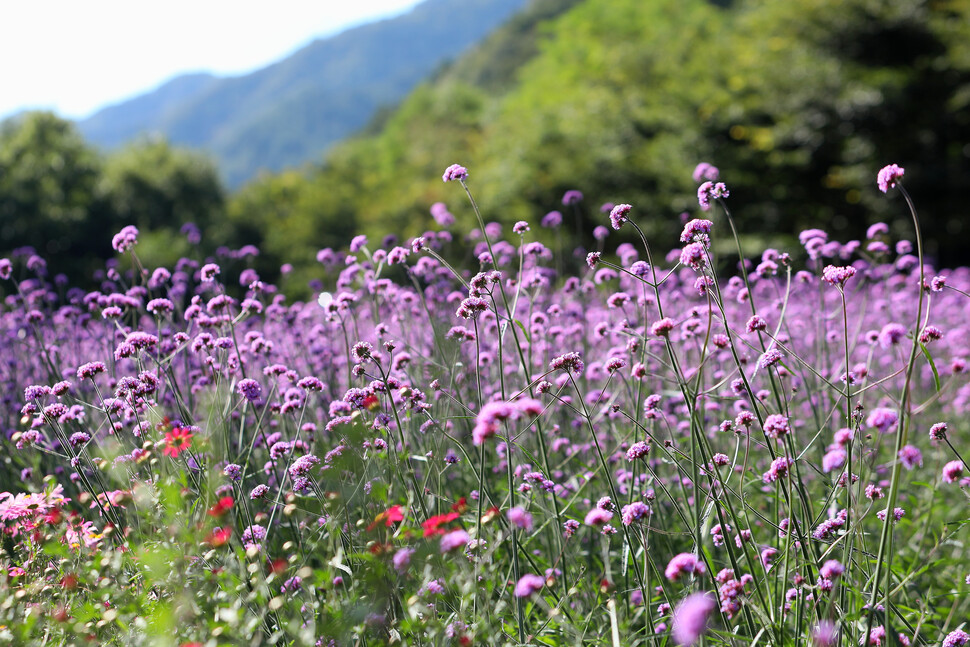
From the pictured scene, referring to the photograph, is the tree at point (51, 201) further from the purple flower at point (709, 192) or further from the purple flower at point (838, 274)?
the purple flower at point (838, 274)

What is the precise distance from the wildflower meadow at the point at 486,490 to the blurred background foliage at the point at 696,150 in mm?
10033

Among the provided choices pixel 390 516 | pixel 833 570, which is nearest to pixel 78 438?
pixel 390 516

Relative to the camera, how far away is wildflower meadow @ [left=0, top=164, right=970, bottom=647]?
2.10m

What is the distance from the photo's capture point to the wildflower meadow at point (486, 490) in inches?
82.5

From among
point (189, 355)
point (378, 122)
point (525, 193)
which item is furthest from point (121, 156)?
point (378, 122)

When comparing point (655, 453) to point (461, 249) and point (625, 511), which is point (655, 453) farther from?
point (461, 249)

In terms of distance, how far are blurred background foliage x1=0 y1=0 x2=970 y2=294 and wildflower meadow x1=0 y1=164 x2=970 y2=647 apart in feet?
32.9

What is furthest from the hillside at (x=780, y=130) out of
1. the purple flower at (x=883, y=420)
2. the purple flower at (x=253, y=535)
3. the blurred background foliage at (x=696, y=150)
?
the purple flower at (x=883, y=420)

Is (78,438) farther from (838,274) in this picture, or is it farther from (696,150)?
(696,150)

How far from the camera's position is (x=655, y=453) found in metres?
4.05

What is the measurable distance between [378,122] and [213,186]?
245ft

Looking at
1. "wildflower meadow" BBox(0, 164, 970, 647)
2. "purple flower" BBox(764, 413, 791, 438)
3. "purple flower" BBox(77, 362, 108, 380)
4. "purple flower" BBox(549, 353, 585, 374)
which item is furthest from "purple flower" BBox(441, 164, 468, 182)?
"purple flower" BBox(77, 362, 108, 380)

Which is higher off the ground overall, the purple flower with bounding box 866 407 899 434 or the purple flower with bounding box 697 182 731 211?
the purple flower with bounding box 697 182 731 211

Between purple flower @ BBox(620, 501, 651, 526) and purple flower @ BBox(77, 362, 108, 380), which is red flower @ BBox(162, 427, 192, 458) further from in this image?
purple flower @ BBox(620, 501, 651, 526)
